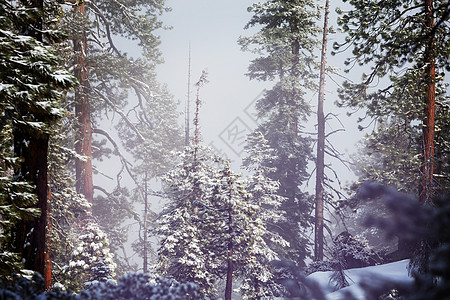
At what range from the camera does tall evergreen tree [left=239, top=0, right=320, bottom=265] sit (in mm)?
18766

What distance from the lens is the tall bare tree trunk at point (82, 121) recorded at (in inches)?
574

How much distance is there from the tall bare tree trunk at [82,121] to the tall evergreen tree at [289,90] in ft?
36.4

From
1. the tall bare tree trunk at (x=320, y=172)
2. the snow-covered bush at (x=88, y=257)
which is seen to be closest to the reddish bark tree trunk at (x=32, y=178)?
the snow-covered bush at (x=88, y=257)

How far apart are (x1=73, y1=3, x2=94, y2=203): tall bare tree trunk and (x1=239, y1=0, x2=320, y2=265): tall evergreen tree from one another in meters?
11.1

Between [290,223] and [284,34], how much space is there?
40.8ft

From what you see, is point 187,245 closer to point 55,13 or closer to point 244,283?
point 244,283

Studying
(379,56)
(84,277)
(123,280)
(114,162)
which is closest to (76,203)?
(84,277)

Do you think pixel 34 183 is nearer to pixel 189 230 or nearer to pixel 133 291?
pixel 133 291

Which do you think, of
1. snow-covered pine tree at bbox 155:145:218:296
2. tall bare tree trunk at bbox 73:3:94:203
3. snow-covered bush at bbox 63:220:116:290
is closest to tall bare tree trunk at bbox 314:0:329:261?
snow-covered pine tree at bbox 155:145:218:296

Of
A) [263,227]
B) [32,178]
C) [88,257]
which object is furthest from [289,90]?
[32,178]

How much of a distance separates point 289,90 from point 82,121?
1355 cm

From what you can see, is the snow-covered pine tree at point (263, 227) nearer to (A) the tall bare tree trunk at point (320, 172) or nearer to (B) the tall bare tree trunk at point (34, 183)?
(A) the tall bare tree trunk at point (320, 172)

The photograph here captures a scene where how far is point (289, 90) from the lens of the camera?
20.5m

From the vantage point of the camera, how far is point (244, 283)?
47.2 ft
